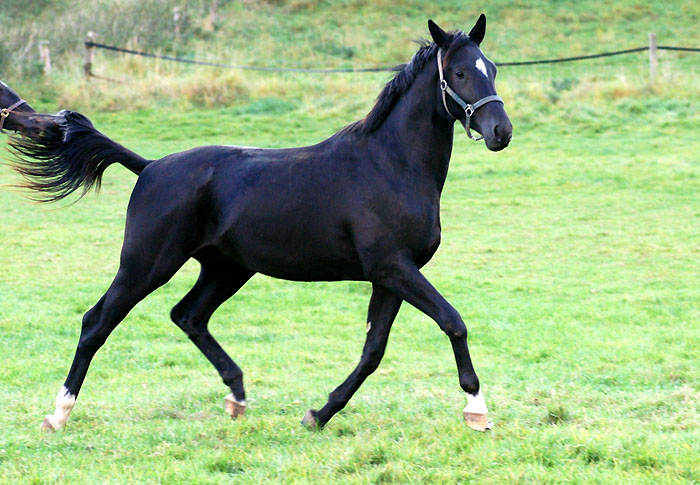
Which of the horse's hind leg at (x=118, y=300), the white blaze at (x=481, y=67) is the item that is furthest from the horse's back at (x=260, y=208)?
the white blaze at (x=481, y=67)

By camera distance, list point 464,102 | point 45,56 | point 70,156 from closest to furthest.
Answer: point 464,102 < point 70,156 < point 45,56

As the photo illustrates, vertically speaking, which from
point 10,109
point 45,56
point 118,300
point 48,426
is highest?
point 10,109

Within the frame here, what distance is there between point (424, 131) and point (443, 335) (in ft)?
12.3

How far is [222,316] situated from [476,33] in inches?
196

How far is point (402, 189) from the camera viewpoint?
16.4 ft

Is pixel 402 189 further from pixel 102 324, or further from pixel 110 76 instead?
pixel 110 76

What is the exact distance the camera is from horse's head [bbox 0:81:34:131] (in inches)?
251

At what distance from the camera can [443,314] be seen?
188 inches

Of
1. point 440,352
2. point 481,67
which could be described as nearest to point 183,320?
point 481,67

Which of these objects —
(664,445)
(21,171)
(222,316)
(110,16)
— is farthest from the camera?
(110,16)

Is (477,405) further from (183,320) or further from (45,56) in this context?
(45,56)

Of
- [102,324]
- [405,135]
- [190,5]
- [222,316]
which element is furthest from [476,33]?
[190,5]

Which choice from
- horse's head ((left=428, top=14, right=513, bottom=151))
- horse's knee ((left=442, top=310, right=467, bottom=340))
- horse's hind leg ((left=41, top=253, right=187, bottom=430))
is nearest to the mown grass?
horse's hind leg ((left=41, top=253, right=187, bottom=430))

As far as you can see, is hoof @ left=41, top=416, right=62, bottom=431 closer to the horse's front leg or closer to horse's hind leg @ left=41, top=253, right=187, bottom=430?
horse's hind leg @ left=41, top=253, right=187, bottom=430
